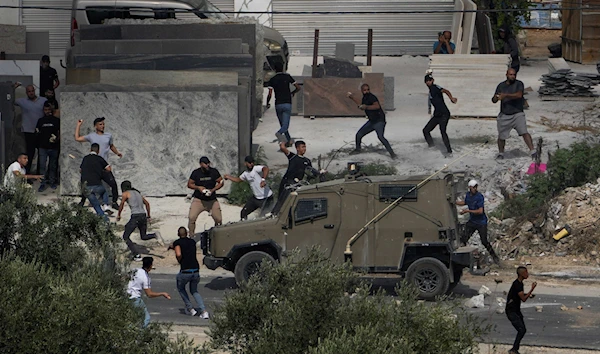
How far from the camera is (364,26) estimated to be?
3447 cm

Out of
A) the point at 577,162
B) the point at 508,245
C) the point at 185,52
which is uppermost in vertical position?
the point at 185,52

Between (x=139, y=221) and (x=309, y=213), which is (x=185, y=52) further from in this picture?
(x=309, y=213)

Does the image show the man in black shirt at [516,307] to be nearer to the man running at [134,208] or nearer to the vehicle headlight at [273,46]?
the man running at [134,208]

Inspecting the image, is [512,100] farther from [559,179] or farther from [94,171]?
[94,171]

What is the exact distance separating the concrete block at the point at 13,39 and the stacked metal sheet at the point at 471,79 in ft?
38.5

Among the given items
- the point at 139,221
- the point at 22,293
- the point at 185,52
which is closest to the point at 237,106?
the point at 185,52

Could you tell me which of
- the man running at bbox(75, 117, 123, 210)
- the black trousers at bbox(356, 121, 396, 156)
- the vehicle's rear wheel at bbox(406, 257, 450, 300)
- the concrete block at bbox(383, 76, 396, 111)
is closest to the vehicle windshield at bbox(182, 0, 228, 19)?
the concrete block at bbox(383, 76, 396, 111)

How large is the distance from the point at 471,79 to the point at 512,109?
3.60m

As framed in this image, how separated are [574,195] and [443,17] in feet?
51.8

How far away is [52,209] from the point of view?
1238 centimetres

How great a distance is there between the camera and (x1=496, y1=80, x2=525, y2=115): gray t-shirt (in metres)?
22.0

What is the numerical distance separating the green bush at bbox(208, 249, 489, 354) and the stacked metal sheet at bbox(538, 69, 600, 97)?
17.3m

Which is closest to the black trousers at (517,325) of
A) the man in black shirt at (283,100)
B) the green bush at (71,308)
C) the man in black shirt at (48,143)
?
the green bush at (71,308)

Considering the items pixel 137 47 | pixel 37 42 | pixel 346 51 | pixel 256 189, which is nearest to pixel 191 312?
pixel 256 189
